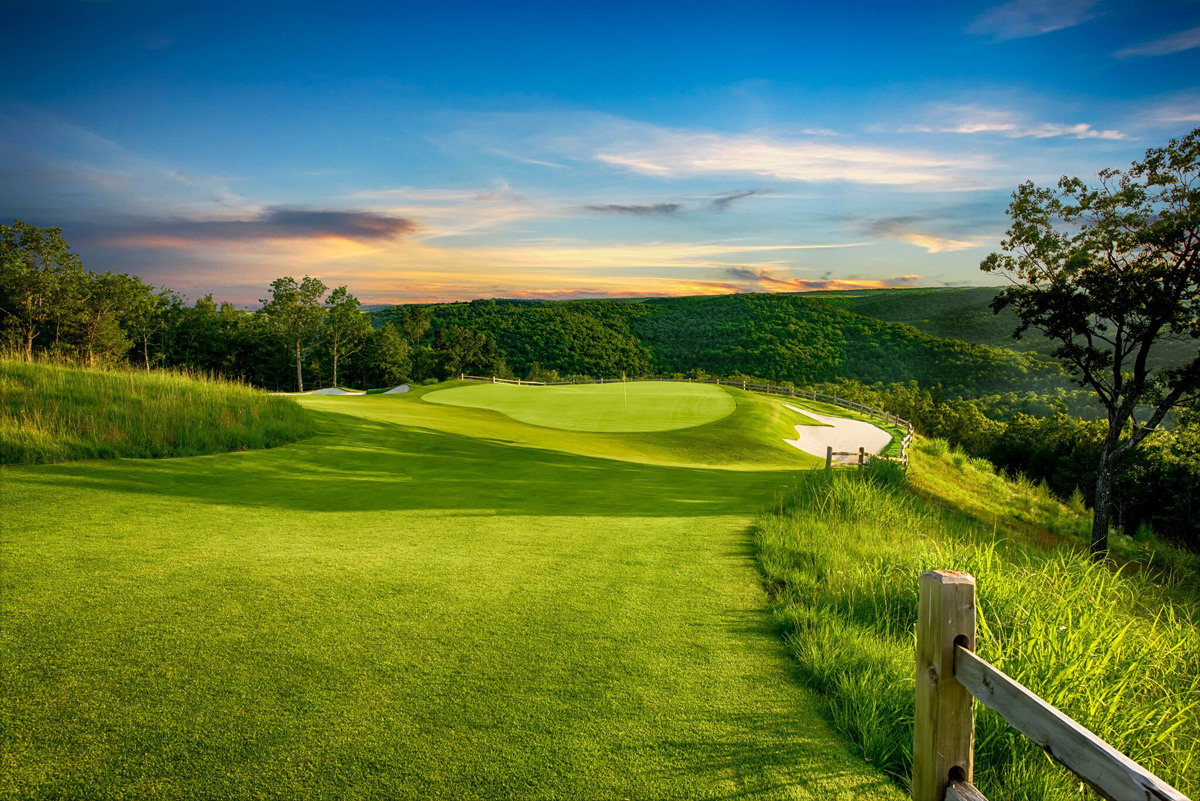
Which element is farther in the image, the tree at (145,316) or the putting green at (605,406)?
the tree at (145,316)

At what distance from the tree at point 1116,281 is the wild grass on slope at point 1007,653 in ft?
43.3

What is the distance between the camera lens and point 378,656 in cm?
394

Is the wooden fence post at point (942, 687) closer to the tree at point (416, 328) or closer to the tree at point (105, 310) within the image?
the tree at point (105, 310)

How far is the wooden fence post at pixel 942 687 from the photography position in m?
2.39

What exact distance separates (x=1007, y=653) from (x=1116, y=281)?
58.8 ft

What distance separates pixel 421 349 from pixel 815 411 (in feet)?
173

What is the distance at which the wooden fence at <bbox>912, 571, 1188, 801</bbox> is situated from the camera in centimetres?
212

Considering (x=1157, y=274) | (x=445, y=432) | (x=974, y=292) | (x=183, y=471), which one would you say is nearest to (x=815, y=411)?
(x=1157, y=274)

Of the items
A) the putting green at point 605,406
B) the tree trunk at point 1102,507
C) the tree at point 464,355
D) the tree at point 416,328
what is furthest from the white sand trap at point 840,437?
the tree at point 416,328

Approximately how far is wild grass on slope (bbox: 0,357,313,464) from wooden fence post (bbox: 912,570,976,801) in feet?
36.0

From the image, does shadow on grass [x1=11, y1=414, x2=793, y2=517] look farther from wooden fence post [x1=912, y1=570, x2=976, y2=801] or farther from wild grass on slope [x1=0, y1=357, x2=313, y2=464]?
wooden fence post [x1=912, y1=570, x2=976, y2=801]

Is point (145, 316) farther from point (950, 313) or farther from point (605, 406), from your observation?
point (950, 313)

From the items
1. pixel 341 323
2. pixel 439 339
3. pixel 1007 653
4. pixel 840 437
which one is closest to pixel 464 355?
pixel 439 339

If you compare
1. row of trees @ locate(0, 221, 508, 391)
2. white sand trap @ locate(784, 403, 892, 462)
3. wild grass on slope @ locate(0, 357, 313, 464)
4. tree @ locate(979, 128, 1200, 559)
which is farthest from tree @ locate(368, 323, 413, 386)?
tree @ locate(979, 128, 1200, 559)
